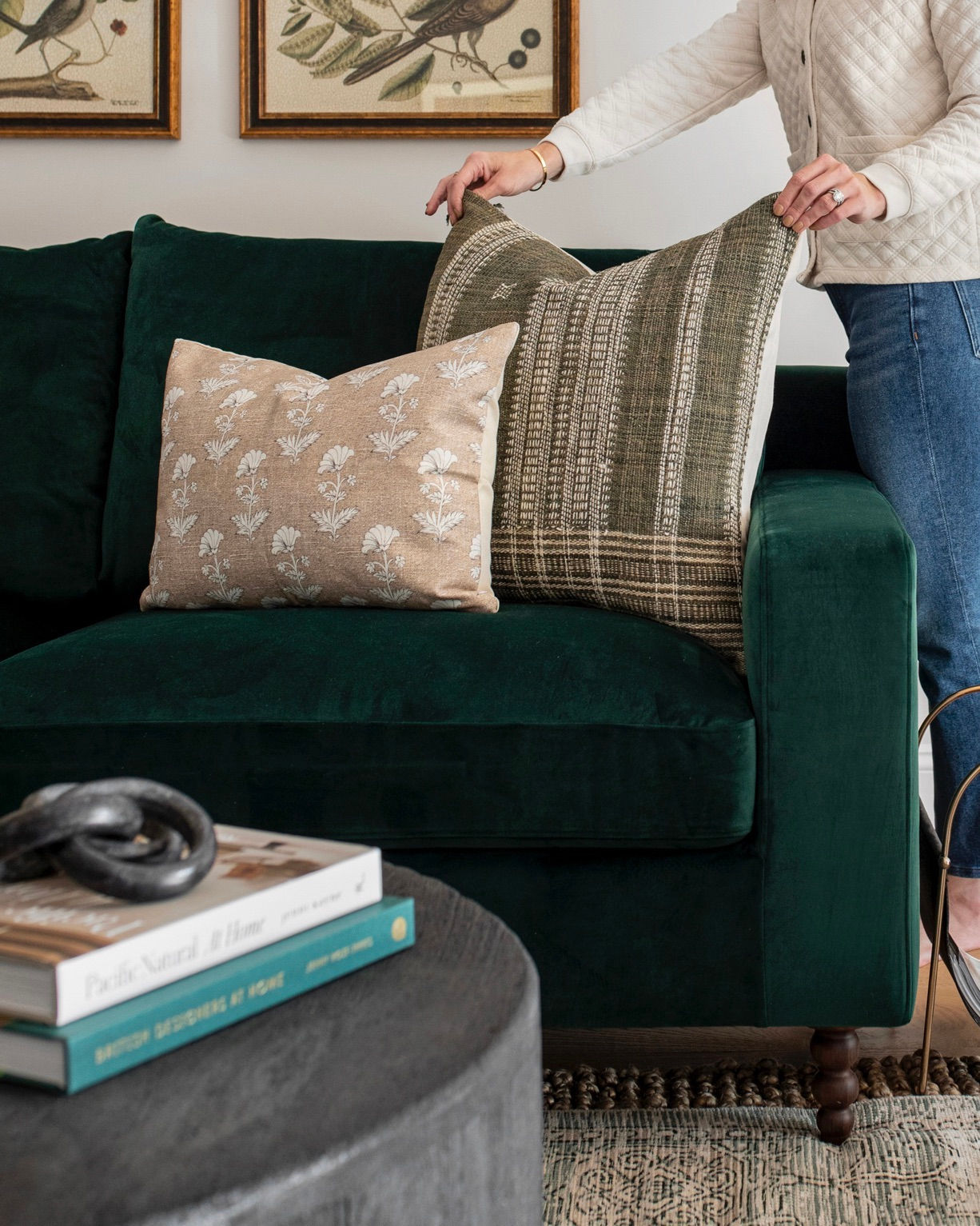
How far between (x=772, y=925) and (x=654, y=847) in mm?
139

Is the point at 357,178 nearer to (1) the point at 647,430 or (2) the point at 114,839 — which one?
(1) the point at 647,430

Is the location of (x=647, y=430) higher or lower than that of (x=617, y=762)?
higher

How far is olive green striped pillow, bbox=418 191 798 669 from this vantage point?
1352 millimetres

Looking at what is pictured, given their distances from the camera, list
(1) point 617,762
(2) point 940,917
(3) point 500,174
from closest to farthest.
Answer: (1) point 617,762 → (2) point 940,917 → (3) point 500,174

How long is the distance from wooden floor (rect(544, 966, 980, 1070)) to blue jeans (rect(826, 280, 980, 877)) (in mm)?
218

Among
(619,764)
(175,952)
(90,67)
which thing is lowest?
(619,764)

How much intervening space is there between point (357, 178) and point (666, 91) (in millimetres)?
687

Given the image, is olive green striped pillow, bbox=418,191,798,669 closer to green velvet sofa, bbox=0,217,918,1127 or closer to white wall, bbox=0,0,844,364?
green velvet sofa, bbox=0,217,918,1127

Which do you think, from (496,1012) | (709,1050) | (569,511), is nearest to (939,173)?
(569,511)

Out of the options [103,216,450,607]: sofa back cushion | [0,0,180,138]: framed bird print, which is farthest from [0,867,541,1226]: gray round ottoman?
[0,0,180,138]: framed bird print

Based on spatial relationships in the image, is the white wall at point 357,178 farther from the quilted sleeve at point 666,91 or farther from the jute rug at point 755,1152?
the jute rug at point 755,1152

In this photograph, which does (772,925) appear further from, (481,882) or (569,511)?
(569,511)

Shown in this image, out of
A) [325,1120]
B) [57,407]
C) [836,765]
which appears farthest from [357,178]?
[325,1120]

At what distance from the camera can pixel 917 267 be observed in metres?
1.49
